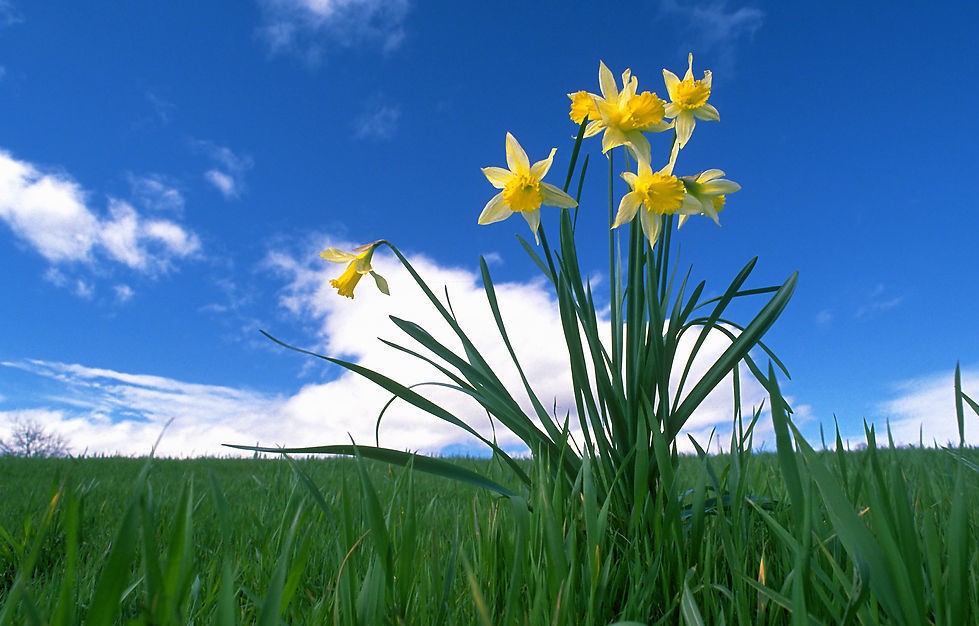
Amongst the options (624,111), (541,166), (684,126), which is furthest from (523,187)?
(684,126)

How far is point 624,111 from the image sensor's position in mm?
1778

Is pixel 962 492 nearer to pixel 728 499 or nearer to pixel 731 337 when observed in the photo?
pixel 728 499

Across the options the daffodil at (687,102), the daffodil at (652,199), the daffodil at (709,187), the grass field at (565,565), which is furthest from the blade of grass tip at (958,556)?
the daffodil at (687,102)

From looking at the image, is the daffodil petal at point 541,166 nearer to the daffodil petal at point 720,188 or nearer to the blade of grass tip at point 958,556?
the daffodil petal at point 720,188

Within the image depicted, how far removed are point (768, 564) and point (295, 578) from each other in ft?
3.92

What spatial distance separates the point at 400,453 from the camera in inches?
72.9

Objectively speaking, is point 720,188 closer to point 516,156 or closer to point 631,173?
point 631,173

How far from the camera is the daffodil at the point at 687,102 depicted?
6.25 ft

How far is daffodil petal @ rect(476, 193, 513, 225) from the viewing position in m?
1.85

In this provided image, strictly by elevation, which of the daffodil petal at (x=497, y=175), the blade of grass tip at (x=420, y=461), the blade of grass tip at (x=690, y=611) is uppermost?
the daffodil petal at (x=497, y=175)

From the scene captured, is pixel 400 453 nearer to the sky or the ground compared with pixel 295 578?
nearer to the sky

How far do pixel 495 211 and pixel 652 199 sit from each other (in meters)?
0.44

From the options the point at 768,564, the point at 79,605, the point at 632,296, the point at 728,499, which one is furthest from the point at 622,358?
the point at 79,605

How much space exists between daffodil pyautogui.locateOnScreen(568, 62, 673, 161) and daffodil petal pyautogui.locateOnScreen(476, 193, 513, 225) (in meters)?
0.32
